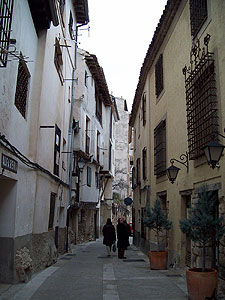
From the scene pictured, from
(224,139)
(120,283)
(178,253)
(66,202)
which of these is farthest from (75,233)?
(224,139)

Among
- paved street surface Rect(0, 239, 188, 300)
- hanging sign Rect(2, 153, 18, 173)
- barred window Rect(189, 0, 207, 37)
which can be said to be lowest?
paved street surface Rect(0, 239, 188, 300)

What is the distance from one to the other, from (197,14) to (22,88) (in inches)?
182

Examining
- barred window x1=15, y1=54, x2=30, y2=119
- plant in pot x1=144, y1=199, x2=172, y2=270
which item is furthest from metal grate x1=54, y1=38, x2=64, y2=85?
plant in pot x1=144, y1=199, x2=172, y2=270

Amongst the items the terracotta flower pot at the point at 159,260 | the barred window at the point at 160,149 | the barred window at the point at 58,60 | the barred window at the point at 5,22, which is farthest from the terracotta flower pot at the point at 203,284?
the barred window at the point at 58,60

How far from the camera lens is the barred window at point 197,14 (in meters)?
7.93

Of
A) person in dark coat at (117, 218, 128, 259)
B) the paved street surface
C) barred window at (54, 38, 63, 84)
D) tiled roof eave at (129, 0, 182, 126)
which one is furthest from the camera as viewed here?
person in dark coat at (117, 218, 128, 259)

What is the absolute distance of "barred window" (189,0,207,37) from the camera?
7.93 m

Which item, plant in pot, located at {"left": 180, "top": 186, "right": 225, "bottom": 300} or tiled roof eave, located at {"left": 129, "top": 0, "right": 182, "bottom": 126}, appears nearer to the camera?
plant in pot, located at {"left": 180, "top": 186, "right": 225, "bottom": 300}

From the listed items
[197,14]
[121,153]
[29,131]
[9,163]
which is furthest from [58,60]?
[121,153]

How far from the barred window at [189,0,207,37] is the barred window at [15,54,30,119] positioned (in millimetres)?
4213

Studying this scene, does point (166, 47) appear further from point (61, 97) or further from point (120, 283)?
point (120, 283)

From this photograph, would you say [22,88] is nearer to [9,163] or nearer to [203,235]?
[9,163]

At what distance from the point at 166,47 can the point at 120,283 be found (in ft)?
25.4

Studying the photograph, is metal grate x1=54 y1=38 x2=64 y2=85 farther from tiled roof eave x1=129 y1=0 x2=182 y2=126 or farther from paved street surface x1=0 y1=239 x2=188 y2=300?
paved street surface x1=0 y1=239 x2=188 y2=300
